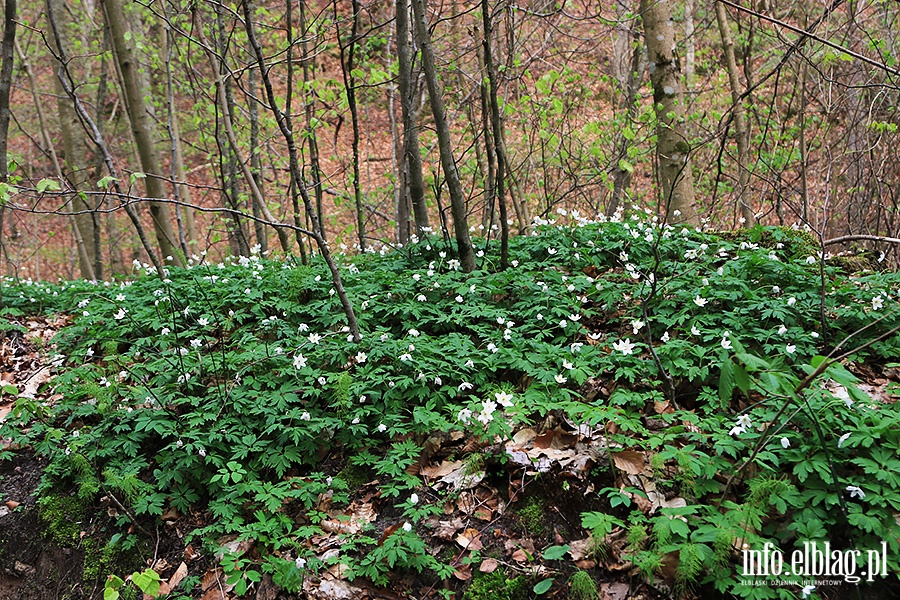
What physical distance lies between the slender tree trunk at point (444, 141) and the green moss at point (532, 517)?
2520mm

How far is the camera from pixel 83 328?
4.86 meters

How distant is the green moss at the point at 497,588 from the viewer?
2.74m

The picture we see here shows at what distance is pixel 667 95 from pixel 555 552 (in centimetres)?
537

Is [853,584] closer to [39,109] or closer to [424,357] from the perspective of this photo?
[424,357]

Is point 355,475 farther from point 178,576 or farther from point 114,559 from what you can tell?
point 114,559

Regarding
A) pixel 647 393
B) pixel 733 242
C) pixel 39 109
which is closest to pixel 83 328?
pixel 647 393

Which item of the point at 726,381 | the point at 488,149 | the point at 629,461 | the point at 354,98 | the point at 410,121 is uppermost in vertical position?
the point at 354,98

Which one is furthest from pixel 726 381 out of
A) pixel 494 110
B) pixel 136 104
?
pixel 136 104

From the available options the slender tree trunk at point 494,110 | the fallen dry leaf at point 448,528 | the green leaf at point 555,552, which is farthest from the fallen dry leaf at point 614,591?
the slender tree trunk at point 494,110

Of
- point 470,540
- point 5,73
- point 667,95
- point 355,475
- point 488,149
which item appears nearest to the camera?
point 470,540

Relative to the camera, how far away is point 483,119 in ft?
16.8

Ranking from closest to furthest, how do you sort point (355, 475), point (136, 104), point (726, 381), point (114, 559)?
1. point (726, 381)
2. point (114, 559)
3. point (355, 475)
4. point (136, 104)

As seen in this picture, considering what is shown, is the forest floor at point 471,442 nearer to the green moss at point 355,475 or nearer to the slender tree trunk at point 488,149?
the green moss at point 355,475

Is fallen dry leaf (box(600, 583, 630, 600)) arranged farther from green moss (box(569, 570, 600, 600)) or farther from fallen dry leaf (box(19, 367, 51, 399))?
fallen dry leaf (box(19, 367, 51, 399))
